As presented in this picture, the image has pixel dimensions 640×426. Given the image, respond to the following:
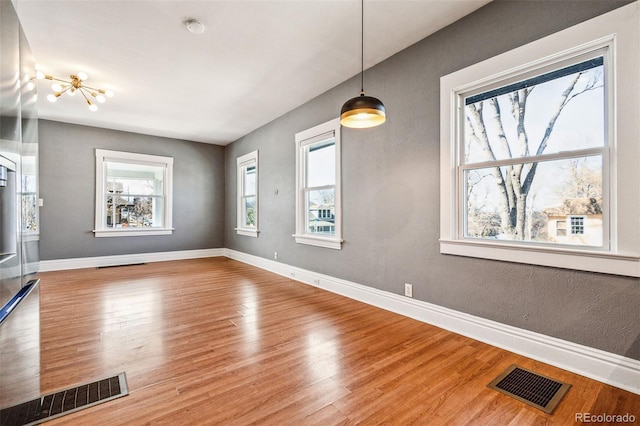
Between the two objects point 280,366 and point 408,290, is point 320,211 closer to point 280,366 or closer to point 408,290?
point 408,290

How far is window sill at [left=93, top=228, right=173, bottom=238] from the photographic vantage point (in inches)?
243

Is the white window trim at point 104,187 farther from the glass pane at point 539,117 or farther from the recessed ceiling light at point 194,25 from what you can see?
the glass pane at point 539,117

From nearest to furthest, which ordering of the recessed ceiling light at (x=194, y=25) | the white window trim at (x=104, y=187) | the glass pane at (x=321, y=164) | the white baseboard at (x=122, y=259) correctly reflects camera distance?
the recessed ceiling light at (x=194, y=25) → the glass pane at (x=321, y=164) → the white baseboard at (x=122, y=259) → the white window trim at (x=104, y=187)

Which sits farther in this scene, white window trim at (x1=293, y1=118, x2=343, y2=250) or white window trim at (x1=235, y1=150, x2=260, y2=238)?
white window trim at (x1=235, y1=150, x2=260, y2=238)

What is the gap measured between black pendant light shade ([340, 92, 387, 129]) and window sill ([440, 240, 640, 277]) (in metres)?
1.39

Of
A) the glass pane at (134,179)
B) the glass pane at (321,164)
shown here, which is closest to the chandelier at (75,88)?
the glass pane at (134,179)

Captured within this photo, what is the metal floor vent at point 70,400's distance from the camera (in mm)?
1521

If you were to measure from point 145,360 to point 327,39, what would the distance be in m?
3.38

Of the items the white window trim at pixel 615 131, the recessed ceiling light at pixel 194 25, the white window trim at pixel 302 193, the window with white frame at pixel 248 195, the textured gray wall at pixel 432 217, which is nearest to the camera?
the white window trim at pixel 615 131

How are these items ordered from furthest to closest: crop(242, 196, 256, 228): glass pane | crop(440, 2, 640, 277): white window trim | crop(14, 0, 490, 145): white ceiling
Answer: crop(242, 196, 256, 228): glass pane
crop(14, 0, 490, 145): white ceiling
crop(440, 2, 640, 277): white window trim

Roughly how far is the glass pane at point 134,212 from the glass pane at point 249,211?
196 cm

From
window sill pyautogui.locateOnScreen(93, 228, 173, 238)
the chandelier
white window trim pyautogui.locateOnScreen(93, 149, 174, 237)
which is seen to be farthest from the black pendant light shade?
window sill pyautogui.locateOnScreen(93, 228, 173, 238)

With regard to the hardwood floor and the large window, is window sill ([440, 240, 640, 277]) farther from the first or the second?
the hardwood floor

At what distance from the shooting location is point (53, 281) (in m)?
4.79
